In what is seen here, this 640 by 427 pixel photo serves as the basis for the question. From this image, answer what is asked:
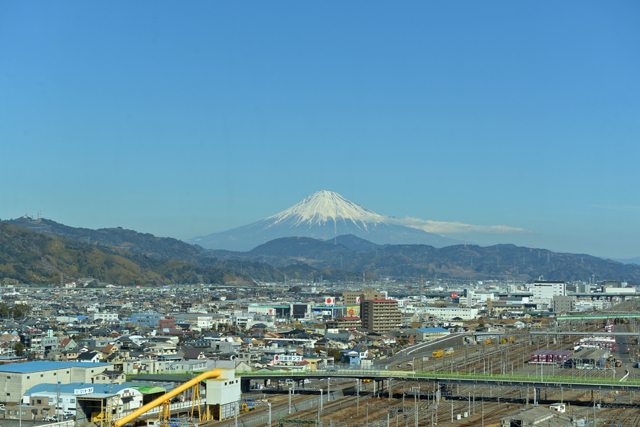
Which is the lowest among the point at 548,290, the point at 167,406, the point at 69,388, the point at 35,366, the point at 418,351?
the point at 418,351

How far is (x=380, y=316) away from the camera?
63.8 m

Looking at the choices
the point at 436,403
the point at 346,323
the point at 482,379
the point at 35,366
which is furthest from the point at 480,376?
the point at 346,323

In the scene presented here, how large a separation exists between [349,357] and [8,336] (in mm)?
21859

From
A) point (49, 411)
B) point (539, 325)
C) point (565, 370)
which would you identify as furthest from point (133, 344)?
point (539, 325)

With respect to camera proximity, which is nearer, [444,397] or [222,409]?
[222,409]

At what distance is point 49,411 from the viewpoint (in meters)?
23.9

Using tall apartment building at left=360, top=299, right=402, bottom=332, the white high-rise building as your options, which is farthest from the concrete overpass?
the white high-rise building

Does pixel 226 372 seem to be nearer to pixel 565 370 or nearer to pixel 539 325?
pixel 565 370

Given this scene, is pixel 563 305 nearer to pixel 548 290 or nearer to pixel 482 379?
pixel 548 290

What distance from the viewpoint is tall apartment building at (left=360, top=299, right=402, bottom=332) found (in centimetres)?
6334

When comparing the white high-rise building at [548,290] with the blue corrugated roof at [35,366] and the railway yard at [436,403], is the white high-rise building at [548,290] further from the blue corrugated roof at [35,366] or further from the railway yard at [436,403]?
the blue corrugated roof at [35,366]

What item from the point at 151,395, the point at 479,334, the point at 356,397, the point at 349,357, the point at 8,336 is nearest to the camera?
the point at 151,395

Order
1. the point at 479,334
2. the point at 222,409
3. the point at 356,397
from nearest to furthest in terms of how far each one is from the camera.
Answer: the point at 222,409, the point at 356,397, the point at 479,334

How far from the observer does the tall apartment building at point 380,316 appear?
63.3 metres
